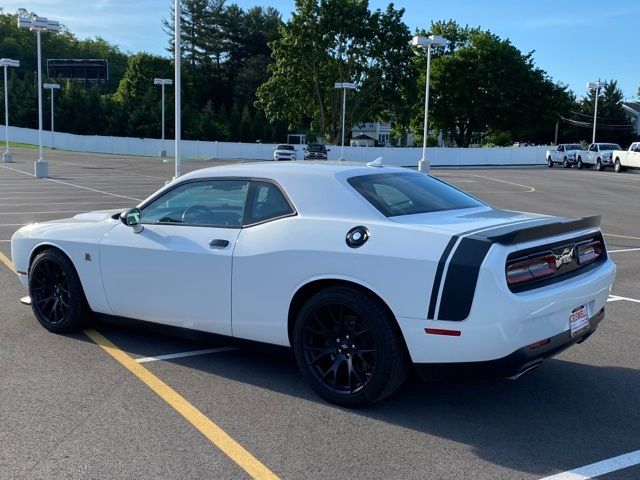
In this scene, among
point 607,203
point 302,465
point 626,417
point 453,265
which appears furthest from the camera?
point 607,203

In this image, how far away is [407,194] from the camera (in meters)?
5.15

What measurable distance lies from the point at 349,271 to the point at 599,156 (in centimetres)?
4459

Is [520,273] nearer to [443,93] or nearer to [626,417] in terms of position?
[626,417]

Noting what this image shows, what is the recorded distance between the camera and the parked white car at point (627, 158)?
40834 mm

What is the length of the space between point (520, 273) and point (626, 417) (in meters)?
1.22

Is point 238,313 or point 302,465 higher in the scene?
point 238,313

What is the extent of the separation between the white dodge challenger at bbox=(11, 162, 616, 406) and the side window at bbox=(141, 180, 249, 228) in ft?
0.04

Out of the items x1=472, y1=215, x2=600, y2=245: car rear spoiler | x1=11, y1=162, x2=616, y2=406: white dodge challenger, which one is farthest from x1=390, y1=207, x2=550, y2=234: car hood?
x1=472, y1=215, x2=600, y2=245: car rear spoiler

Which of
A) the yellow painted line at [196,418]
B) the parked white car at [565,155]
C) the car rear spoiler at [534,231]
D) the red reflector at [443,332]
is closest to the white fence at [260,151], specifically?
the parked white car at [565,155]

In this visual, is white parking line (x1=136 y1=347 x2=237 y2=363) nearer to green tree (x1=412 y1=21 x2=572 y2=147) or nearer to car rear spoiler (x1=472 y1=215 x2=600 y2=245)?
car rear spoiler (x1=472 y1=215 x2=600 y2=245)

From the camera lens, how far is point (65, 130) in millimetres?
83312

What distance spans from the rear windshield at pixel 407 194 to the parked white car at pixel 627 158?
3921 cm

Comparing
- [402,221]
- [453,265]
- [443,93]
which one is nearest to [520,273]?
[453,265]

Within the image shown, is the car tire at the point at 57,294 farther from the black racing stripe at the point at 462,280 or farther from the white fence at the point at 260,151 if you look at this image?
the white fence at the point at 260,151
